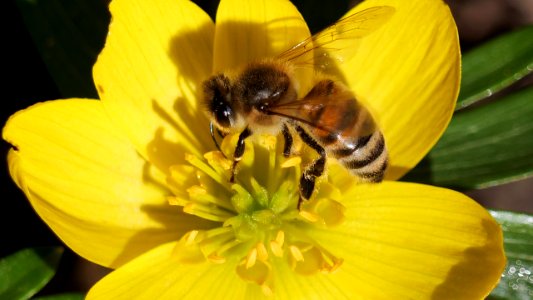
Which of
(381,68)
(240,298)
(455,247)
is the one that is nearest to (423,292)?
(455,247)

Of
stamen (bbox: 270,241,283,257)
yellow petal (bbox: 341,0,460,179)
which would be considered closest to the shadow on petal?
yellow petal (bbox: 341,0,460,179)

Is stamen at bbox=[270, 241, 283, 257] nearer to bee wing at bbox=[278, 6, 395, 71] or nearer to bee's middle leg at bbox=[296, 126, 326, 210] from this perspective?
bee's middle leg at bbox=[296, 126, 326, 210]

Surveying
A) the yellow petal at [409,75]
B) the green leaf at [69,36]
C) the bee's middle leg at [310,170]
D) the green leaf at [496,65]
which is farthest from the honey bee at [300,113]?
the green leaf at [69,36]

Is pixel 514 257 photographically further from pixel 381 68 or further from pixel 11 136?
pixel 11 136

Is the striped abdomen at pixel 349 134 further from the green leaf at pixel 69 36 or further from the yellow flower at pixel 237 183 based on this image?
the green leaf at pixel 69 36

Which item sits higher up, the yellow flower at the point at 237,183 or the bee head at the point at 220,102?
the bee head at the point at 220,102

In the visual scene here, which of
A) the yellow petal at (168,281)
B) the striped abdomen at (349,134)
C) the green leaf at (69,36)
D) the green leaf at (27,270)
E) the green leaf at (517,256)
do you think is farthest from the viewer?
the green leaf at (69,36)

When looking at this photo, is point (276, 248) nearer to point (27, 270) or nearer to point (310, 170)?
point (310, 170)
